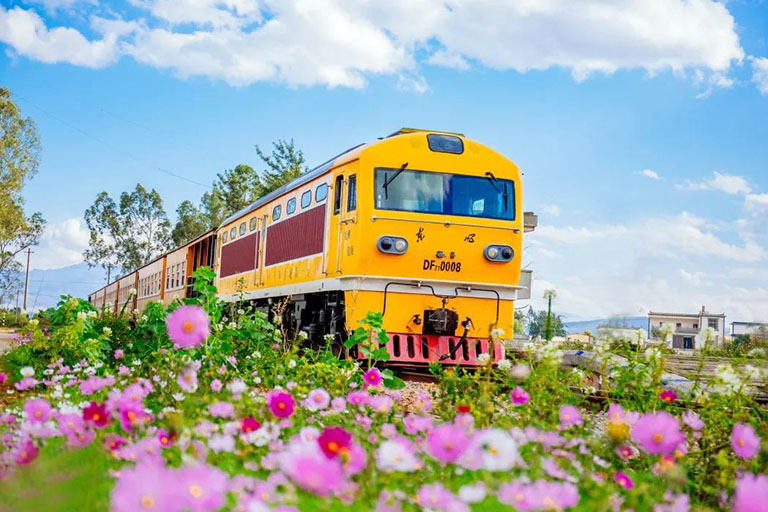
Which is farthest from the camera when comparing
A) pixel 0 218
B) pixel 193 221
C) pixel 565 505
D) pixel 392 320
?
pixel 193 221

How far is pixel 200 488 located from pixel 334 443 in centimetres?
60

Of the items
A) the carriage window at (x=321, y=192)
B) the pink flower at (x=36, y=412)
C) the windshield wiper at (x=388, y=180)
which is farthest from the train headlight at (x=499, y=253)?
the pink flower at (x=36, y=412)

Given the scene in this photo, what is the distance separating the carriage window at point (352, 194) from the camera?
11328mm

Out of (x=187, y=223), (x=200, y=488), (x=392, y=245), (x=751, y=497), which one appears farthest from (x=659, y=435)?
(x=187, y=223)

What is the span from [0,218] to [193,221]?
25.6 m

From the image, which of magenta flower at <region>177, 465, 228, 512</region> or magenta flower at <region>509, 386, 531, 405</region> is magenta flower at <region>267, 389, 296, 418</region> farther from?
magenta flower at <region>177, 465, 228, 512</region>

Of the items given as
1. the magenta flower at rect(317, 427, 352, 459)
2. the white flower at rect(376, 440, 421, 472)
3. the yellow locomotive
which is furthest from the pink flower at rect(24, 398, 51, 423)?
the yellow locomotive

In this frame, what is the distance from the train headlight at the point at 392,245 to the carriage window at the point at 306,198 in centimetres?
247

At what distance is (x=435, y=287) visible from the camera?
11336 millimetres

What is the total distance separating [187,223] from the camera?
222 ft

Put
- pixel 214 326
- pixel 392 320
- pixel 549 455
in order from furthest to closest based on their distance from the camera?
pixel 392 320 < pixel 214 326 < pixel 549 455

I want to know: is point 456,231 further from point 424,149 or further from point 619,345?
point 619,345

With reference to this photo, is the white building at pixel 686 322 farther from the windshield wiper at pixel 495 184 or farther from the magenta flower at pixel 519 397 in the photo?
the magenta flower at pixel 519 397

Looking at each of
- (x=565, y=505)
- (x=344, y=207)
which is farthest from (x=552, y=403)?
(x=344, y=207)
